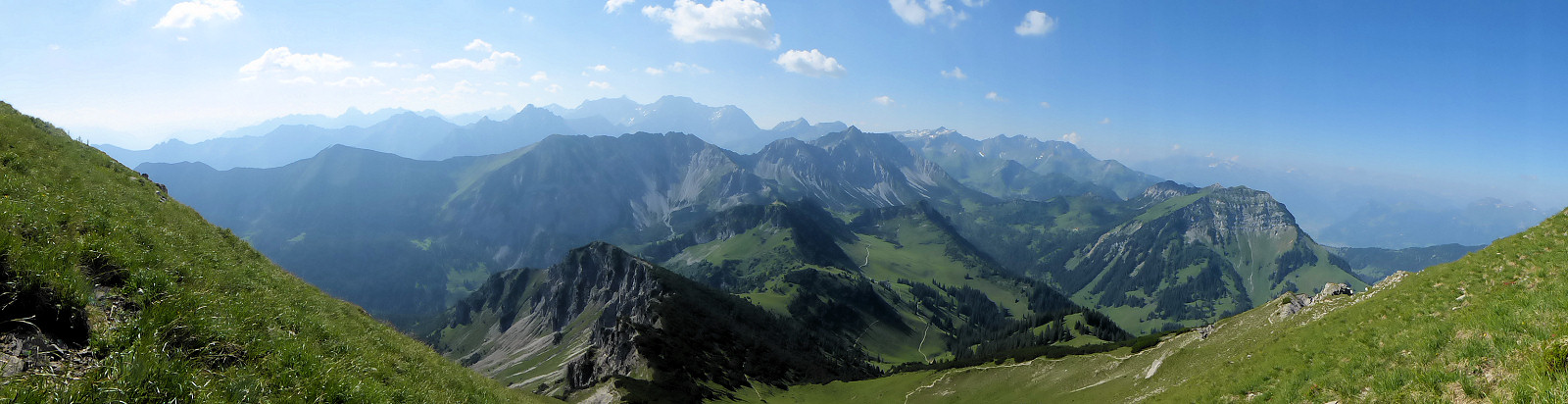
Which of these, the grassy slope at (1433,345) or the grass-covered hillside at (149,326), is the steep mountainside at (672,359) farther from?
the grass-covered hillside at (149,326)

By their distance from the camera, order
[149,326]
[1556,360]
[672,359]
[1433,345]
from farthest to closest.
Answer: [672,359]
[1433,345]
[1556,360]
[149,326]

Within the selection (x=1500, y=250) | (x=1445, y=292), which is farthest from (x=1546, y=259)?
(x=1500, y=250)

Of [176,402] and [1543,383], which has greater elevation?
[176,402]

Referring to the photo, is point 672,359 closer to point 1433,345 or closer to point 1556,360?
point 1433,345

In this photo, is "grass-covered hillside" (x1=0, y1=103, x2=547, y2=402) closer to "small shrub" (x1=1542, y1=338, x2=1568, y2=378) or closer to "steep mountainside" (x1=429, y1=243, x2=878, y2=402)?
"small shrub" (x1=1542, y1=338, x2=1568, y2=378)

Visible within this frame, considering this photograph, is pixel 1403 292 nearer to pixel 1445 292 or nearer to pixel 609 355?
pixel 1445 292

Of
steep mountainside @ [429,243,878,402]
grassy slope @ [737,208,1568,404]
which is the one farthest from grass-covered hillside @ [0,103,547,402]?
steep mountainside @ [429,243,878,402]

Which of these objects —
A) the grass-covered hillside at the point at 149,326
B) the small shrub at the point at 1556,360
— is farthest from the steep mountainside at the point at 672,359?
the small shrub at the point at 1556,360

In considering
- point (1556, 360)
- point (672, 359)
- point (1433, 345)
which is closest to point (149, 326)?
point (1556, 360)
